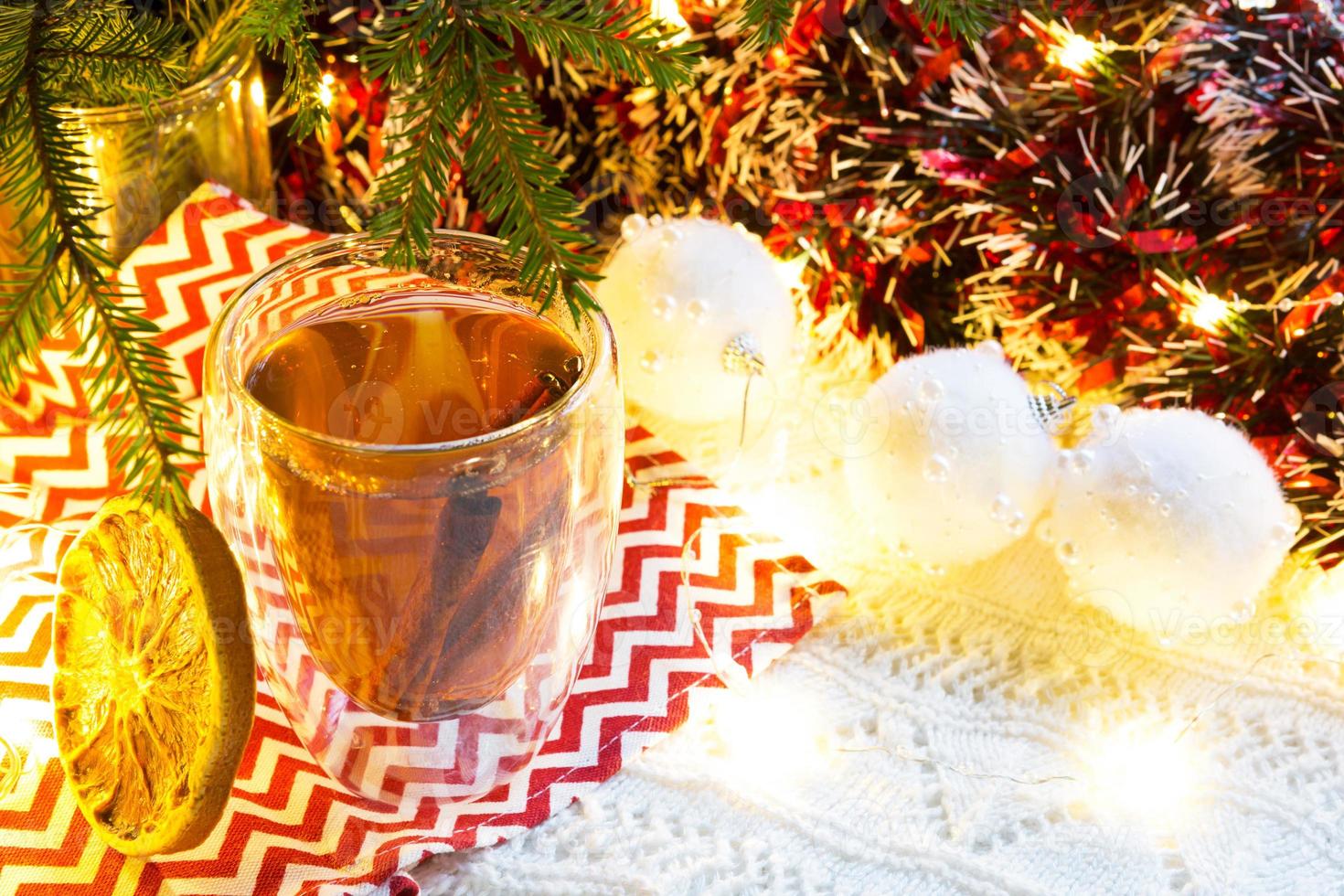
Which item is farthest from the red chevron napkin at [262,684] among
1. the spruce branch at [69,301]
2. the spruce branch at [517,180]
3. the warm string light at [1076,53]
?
the warm string light at [1076,53]

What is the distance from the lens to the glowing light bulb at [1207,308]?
732 millimetres

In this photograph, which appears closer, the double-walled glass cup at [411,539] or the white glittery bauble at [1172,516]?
the double-walled glass cup at [411,539]

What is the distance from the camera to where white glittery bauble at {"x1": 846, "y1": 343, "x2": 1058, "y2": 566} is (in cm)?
68

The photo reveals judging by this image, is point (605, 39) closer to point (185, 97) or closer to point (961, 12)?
point (961, 12)

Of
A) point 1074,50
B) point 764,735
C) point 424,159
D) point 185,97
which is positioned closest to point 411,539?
point 424,159

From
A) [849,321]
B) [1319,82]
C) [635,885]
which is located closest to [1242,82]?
[1319,82]

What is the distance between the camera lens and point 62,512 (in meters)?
0.74

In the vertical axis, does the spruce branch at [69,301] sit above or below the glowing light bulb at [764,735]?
above

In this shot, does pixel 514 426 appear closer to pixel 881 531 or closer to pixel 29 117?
pixel 29 117

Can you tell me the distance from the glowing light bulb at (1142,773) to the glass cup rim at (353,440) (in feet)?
1.11

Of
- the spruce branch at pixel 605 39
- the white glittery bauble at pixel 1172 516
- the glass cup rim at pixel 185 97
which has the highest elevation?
the spruce branch at pixel 605 39

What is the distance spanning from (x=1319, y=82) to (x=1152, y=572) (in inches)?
11.3

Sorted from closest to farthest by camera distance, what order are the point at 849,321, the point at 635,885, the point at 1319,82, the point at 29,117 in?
the point at 29,117 < the point at 635,885 < the point at 1319,82 < the point at 849,321

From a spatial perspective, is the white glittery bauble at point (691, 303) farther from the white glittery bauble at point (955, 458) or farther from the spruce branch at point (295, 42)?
the spruce branch at point (295, 42)
